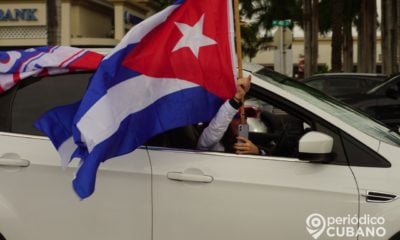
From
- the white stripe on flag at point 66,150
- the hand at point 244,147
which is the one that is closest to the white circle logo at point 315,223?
the hand at point 244,147

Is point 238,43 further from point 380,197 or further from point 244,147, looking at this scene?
point 380,197

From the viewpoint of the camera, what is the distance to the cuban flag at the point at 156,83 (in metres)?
3.33

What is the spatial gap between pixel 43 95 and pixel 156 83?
0.77 m

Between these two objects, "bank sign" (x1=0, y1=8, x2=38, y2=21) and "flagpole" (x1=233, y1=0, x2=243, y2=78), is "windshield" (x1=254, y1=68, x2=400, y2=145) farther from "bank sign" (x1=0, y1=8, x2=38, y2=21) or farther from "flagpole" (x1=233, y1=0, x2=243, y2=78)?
"bank sign" (x1=0, y1=8, x2=38, y2=21)

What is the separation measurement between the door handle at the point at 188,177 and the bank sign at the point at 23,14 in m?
18.9

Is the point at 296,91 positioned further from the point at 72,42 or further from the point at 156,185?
the point at 72,42

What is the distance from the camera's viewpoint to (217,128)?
12.1 feet

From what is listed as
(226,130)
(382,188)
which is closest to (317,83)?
(226,130)

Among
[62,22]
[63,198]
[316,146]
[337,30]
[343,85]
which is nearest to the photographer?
[316,146]

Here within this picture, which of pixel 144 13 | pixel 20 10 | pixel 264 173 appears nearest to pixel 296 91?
pixel 264 173

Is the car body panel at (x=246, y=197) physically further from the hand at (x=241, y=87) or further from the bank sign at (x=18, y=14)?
the bank sign at (x=18, y=14)

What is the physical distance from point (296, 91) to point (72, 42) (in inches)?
691

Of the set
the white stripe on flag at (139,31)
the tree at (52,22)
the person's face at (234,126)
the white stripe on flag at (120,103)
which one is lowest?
the person's face at (234,126)

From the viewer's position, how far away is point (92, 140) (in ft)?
10.6
